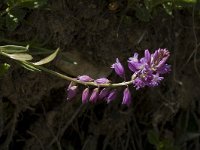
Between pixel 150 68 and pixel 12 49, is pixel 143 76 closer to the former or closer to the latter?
pixel 150 68

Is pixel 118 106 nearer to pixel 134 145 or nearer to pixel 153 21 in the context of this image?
pixel 134 145

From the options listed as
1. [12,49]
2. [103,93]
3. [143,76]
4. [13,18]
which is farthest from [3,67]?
[143,76]

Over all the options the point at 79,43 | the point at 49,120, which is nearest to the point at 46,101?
the point at 49,120

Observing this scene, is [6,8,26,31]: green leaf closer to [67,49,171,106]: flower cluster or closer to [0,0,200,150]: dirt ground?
[0,0,200,150]: dirt ground

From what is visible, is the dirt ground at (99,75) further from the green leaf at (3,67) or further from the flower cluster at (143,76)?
the flower cluster at (143,76)

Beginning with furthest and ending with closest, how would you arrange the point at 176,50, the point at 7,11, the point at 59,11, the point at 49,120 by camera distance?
1. the point at 176,50
2. the point at 49,120
3. the point at 59,11
4. the point at 7,11

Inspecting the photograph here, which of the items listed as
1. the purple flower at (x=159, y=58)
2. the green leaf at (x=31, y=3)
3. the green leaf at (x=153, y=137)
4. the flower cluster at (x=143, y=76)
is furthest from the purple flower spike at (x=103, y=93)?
the green leaf at (x=153, y=137)
